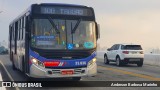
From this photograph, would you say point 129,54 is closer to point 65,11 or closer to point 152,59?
point 152,59

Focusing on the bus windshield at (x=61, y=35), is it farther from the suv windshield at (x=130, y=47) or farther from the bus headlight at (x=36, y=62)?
the suv windshield at (x=130, y=47)

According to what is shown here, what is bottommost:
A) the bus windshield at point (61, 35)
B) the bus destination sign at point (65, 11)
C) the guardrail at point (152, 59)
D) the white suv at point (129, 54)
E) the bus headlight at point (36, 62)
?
the guardrail at point (152, 59)

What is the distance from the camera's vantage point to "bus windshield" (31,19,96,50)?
507 inches

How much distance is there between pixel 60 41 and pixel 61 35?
234 mm

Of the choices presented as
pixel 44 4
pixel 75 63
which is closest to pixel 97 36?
pixel 75 63

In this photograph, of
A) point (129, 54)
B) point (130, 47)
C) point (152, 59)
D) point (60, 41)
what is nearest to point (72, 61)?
point (60, 41)

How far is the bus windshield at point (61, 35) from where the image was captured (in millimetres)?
12883

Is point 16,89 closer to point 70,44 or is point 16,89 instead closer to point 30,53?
point 30,53

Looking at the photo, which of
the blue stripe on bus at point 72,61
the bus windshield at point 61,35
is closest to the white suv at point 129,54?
the bus windshield at point 61,35

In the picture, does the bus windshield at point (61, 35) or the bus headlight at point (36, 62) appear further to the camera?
the bus windshield at point (61, 35)

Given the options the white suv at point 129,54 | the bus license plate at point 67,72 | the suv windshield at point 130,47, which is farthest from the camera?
the suv windshield at point 130,47

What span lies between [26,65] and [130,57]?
13561mm

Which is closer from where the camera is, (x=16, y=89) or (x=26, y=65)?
(x=16, y=89)

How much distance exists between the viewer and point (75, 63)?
1299 cm
